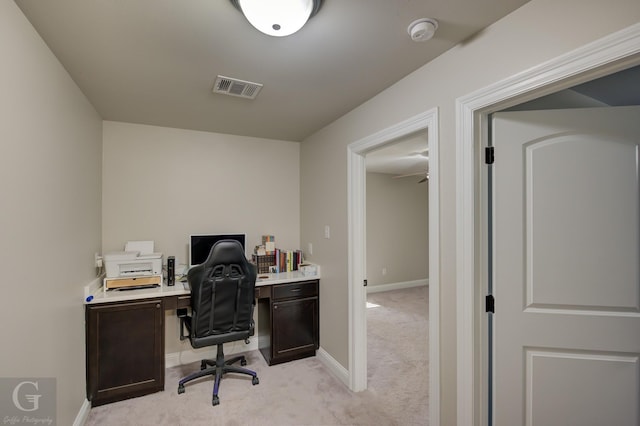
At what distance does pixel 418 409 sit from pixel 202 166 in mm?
3088

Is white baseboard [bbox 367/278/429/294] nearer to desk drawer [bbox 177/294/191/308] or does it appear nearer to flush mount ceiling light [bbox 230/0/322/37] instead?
desk drawer [bbox 177/294/191/308]

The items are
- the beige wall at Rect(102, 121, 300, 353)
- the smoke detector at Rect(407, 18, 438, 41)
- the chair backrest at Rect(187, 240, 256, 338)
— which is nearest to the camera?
the smoke detector at Rect(407, 18, 438, 41)

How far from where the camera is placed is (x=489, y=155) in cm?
163

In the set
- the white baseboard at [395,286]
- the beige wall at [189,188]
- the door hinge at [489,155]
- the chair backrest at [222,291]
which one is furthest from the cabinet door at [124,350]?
the white baseboard at [395,286]

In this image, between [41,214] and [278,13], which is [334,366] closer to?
[41,214]

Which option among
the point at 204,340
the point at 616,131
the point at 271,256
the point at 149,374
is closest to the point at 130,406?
the point at 149,374

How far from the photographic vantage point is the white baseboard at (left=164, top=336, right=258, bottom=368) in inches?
122

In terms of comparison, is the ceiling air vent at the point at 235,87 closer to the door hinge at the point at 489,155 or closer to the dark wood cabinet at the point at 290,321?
the door hinge at the point at 489,155

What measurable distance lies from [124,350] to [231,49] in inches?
96.3

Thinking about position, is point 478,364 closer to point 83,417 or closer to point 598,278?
point 598,278

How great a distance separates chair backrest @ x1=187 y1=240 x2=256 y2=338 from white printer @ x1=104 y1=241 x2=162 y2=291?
0.45 meters

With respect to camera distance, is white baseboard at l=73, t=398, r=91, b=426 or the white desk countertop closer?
white baseboard at l=73, t=398, r=91, b=426

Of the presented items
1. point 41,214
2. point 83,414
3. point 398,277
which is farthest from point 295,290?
point 398,277
